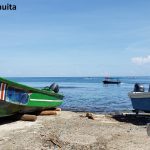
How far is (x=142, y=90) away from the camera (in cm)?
2156

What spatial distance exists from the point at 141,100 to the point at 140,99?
93mm

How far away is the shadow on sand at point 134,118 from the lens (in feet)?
64.3

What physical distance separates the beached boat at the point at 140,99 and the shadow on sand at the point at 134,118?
0.46 metres

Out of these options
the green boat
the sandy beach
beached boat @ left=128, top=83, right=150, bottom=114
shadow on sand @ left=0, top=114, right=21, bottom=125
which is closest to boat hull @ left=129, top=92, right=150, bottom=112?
beached boat @ left=128, top=83, right=150, bottom=114

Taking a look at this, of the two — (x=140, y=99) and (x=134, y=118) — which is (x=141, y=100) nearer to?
(x=140, y=99)

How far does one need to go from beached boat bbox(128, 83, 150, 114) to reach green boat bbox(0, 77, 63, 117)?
4.71m

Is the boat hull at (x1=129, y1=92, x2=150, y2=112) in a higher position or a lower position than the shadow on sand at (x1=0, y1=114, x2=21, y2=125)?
higher

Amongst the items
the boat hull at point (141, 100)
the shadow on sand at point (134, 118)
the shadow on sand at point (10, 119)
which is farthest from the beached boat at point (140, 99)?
the shadow on sand at point (10, 119)

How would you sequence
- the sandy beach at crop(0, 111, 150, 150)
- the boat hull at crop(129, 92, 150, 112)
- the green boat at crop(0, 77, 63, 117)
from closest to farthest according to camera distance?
the sandy beach at crop(0, 111, 150, 150) < the green boat at crop(0, 77, 63, 117) < the boat hull at crop(129, 92, 150, 112)

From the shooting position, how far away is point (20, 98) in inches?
675

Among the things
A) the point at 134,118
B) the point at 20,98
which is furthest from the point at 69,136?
the point at 134,118

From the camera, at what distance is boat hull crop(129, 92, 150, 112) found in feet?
66.9

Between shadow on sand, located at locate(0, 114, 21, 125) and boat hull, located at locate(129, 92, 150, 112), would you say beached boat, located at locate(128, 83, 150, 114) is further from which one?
shadow on sand, located at locate(0, 114, 21, 125)

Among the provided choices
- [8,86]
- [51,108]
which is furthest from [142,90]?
[8,86]
